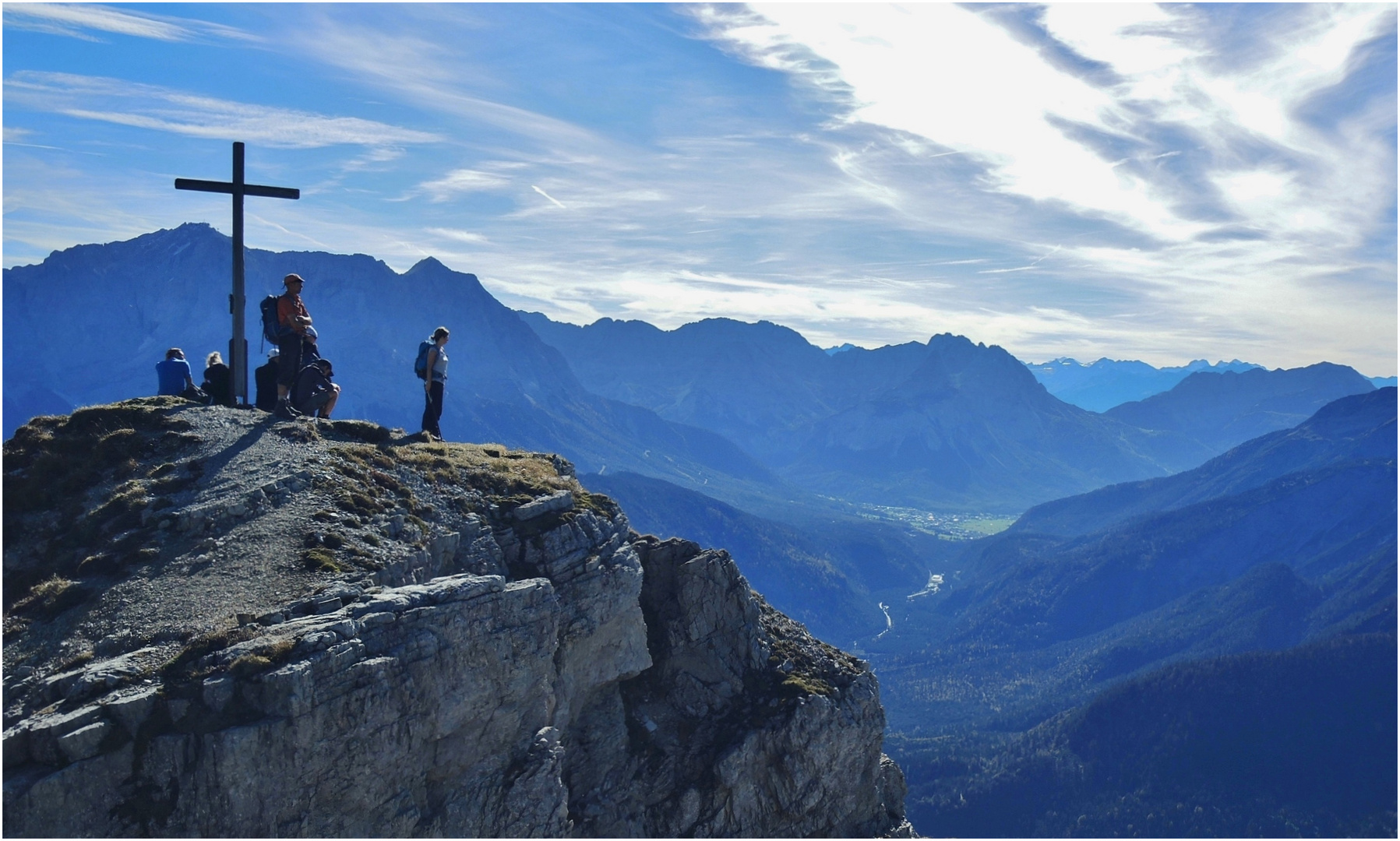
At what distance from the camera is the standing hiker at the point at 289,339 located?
2880 centimetres

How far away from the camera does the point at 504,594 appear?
22.9 meters

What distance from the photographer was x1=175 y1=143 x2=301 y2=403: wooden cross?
94.9ft

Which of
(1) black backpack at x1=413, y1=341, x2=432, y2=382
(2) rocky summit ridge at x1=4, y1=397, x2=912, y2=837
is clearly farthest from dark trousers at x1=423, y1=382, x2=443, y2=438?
(2) rocky summit ridge at x1=4, y1=397, x2=912, y2=837

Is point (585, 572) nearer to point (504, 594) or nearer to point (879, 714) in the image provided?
point (504, 594)

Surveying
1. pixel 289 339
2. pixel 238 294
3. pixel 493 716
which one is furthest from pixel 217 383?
pixel 493 716

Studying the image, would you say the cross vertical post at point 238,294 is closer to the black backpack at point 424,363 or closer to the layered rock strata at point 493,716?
the black backpack at point 424,363

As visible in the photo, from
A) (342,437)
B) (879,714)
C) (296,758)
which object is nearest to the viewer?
(296,758)

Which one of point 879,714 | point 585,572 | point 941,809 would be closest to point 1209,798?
point 941,809

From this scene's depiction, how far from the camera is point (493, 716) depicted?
2214cm

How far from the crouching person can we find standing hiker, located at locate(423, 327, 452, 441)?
10.2 ft

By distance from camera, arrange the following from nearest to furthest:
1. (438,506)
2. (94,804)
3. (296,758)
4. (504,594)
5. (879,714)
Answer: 1. (94,804)
2. (296,758)
3. (504,594)
4. (438,506)
5. (879,714)

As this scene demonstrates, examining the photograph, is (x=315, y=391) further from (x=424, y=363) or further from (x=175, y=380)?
(x=175, y=380)

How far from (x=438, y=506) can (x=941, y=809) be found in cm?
20056

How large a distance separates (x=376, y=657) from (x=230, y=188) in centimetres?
1784
